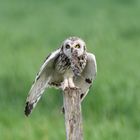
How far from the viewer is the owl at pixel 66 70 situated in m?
4.00

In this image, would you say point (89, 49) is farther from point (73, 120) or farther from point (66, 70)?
point (73, 120)

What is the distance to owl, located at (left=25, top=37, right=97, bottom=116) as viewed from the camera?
400 centimetres

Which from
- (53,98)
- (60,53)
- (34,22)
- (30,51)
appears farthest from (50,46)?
(60,53)

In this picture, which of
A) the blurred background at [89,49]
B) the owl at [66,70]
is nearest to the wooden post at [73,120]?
the owl at [66,70]

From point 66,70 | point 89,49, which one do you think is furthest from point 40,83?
point 89,49

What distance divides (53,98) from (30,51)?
2571 millimetres

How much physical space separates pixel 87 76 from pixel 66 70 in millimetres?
148

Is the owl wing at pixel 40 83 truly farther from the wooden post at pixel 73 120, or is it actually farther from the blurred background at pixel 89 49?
the blurred background at pixel 89 49

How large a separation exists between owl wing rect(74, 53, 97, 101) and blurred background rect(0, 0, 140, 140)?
2153 mm

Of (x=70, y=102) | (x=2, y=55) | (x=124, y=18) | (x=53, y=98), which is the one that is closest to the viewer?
(x=70, y=102)

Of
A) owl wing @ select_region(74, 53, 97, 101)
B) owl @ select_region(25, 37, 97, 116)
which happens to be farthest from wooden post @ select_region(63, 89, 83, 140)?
owl wing @ select_region(74, 53, 97, 101)

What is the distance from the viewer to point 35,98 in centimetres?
409

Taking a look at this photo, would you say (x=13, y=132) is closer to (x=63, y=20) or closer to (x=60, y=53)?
(x=60, y=53)

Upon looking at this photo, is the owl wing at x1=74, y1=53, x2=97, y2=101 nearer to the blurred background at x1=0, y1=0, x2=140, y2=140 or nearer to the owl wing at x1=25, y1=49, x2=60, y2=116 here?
the owl wing at x1=25, y1=49, x2=60, y2=116
